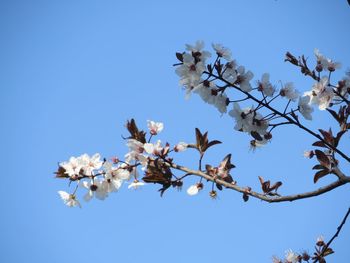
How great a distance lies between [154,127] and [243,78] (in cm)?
75

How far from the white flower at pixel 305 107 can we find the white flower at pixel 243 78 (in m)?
0.47

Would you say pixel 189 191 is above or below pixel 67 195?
below

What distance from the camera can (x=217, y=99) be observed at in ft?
8.13

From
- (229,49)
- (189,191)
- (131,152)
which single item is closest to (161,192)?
(189,191)

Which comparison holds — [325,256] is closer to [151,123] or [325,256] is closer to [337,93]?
[337,93]

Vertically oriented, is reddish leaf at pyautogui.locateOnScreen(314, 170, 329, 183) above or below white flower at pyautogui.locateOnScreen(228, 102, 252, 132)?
below

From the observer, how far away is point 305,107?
265 centimetres

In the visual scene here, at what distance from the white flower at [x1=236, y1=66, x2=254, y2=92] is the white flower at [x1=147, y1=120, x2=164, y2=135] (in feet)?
2.13

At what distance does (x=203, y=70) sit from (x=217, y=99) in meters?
0.24

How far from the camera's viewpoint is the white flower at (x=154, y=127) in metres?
2.55

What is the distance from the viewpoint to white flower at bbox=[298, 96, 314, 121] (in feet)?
8.68

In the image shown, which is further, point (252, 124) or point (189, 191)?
point (252, 124)

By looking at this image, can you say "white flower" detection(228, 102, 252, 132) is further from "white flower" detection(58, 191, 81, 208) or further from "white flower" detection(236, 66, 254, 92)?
"white flower" detection(58, 191, 81, 208)

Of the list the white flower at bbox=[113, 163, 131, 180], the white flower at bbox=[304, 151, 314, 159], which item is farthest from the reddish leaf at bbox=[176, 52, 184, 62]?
the white flower at bbox=[304, 151, 314, 159]
